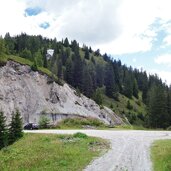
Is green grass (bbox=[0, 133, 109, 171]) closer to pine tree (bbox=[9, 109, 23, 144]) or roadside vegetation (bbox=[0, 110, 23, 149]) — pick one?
roadside vegetation (bbox=[0, 110, 23, 149])

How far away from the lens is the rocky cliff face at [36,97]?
3713 inches

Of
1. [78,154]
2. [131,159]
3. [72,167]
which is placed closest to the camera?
[72,167]

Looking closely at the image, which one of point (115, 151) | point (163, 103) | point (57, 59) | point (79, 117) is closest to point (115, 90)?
point (57, 59)

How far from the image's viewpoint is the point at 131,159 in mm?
23969

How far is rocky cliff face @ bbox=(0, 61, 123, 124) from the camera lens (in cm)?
9431

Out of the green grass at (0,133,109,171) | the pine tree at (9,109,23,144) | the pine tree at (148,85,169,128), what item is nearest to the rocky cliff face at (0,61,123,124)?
the pine tree at (148,85,169,128)

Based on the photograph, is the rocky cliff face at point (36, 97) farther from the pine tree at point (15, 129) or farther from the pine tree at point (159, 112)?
the pine tree at point (15, 129)

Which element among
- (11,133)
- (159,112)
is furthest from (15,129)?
(159,112)

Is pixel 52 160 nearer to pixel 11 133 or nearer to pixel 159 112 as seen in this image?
pixel 11 133

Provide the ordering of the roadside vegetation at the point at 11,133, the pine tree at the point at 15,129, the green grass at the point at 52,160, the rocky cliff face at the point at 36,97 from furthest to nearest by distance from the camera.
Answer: the rocky cliff face at the point at 36,97 < the pine tree at the point at 15,129 < the roadside vegetation at the point at 11,133 < the green grass at the point at 52,160

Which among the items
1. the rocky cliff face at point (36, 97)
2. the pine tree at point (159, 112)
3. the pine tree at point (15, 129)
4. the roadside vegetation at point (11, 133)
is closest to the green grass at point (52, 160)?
the roadside vegetation at point (11, 133)

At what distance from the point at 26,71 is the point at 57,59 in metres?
93.9

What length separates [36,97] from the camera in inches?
3910

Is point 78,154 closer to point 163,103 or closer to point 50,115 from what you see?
point 50,115
